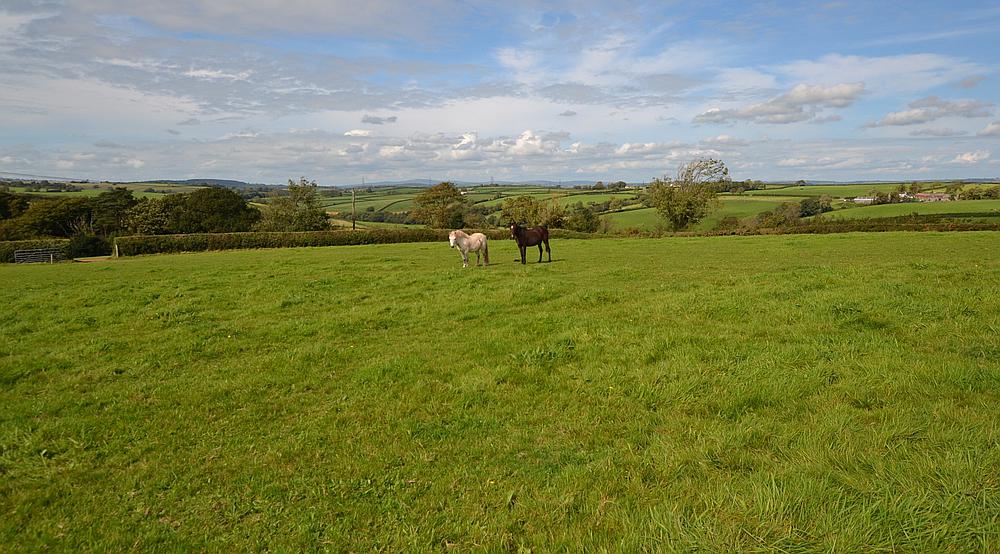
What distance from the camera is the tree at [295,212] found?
235 feet

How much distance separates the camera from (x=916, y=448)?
4.10 metres

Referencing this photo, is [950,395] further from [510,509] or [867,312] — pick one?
[510,509]

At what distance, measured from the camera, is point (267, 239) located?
4869 centimetres

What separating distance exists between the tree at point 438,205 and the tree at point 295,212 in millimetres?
15851

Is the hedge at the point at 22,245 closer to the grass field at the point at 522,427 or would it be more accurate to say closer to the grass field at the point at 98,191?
the grass field at the point at 98,191

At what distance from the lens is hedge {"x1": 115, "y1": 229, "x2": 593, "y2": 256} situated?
46281 mm

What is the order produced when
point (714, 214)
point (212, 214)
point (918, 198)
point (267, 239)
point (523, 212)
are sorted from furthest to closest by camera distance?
point (523, 212) → point (714, 214) → point (918, 198) → point (212, 214) → point (267, 239)

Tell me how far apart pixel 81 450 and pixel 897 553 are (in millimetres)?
6738

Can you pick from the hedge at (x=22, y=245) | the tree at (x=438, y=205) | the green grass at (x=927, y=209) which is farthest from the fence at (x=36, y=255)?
the green grass at (x=927, y=209)

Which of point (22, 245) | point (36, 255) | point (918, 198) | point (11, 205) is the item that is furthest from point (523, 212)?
point (11, 205)

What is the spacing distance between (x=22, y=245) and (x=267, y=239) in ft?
64.5

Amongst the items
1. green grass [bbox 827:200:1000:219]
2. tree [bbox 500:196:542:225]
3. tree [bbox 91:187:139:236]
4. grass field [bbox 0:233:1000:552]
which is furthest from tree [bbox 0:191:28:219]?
green grass [bbox 827:200:1000:219]

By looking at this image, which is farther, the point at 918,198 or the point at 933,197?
the point at 918,198

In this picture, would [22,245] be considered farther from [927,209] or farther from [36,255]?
[927,209]
